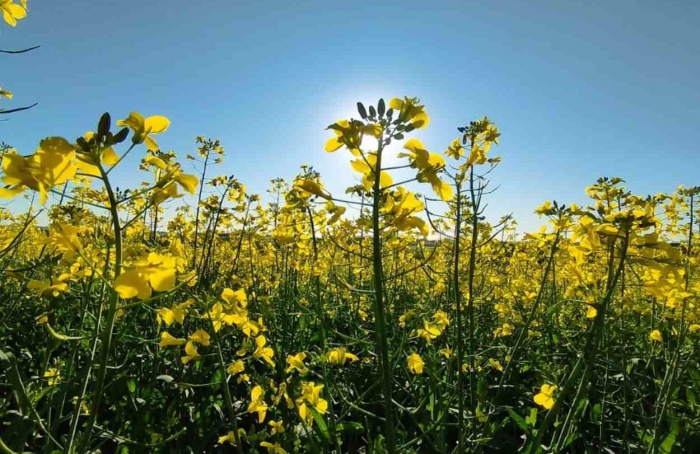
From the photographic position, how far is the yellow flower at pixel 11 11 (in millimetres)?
1766

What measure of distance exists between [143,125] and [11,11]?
1230 millimetres

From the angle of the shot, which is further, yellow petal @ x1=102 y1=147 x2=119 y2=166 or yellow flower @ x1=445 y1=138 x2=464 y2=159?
yellow flower @ x1=445 y1=138 x2=464 y2=159

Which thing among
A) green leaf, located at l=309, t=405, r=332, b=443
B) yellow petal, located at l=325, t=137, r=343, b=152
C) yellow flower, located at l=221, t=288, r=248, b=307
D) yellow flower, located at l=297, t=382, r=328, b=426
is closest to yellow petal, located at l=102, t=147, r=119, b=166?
yellow petal, located at l=325, t=137, r=343, b=152

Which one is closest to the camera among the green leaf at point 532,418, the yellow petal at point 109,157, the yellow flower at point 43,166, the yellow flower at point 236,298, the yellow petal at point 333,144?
the yellow flower at point 43,166

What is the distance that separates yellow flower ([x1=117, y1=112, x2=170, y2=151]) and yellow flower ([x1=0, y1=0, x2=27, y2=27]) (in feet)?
3.78

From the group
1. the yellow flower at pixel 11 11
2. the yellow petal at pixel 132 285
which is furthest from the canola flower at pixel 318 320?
the yellow flower at pixel 11 11

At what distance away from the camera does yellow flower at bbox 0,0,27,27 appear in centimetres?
177

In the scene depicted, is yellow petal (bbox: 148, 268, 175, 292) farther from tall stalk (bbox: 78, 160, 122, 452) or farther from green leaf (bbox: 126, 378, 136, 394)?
green leaf (bbox: 126, 378, 136, 394)

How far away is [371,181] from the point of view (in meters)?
1.43

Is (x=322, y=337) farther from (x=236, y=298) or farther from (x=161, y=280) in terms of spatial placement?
(x=161, y=280)

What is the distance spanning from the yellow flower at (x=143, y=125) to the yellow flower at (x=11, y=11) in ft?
3.78

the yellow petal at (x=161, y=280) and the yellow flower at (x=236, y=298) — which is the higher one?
the yellow petal at (x=161, y=280)

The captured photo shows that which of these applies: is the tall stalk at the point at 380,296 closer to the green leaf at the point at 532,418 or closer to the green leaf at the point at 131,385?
the green leaf at the point at 532,418

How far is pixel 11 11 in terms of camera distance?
1.81m
